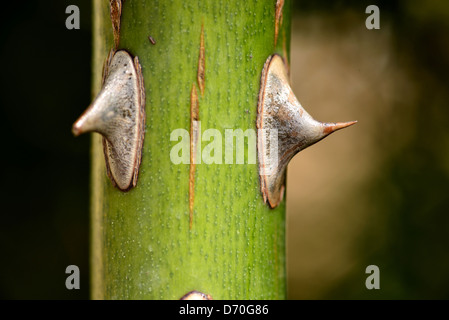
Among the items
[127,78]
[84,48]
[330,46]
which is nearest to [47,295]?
[84,48]

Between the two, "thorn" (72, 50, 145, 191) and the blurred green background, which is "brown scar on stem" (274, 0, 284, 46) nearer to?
"thorn" (72, 50, 145, 191)

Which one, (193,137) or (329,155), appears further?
(329,155)

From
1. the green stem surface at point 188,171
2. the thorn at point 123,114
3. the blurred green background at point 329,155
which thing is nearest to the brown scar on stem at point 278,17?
the green stem surface at point 188,171

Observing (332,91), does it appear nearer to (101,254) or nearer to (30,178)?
(30,178)

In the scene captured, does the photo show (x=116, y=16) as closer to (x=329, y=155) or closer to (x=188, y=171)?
(x=188, y=171)

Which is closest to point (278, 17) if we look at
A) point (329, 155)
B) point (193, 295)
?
point (193, 295)

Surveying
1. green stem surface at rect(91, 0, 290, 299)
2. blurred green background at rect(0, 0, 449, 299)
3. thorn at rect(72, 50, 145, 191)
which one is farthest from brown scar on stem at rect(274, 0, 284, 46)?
blurred green background at rect(0, 0, 449, 299)
